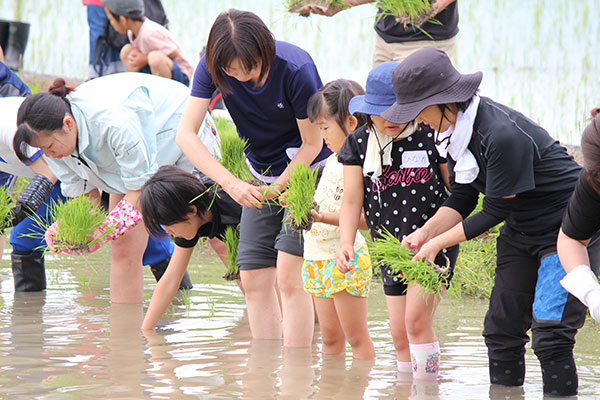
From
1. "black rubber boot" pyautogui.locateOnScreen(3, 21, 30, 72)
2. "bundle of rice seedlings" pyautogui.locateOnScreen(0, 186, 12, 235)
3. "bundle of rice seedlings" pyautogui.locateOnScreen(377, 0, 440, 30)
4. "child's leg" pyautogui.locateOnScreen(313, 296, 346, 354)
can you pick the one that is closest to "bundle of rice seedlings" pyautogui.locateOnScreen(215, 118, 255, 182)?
"child's leg" pyautogui.locateOnScreen(313, 296, 346, 354)

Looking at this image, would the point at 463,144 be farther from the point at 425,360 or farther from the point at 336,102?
the point at 425,360

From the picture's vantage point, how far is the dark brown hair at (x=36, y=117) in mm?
4484

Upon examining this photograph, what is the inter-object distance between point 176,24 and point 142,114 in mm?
6971

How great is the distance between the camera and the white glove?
262 cm

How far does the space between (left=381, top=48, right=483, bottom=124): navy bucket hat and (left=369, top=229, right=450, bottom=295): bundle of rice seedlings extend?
0.51 m

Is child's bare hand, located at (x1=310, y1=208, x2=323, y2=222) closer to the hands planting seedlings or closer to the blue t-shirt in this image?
the blue t-shirt

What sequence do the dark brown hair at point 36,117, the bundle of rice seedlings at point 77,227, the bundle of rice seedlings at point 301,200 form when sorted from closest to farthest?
1. the bundle of rice seedlings at point 301,200
2. the dark brown hair at point 36,117
3. the bundle of rice seedlings at point 77,227

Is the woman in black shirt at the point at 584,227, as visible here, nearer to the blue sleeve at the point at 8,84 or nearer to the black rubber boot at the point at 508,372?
the black rubber boot at the point at 508,372

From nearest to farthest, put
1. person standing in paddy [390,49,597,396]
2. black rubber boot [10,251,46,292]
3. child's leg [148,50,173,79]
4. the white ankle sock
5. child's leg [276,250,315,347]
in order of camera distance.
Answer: person standing in paddy [390,49,597,396] → the white ankle sock → child's leg [276,250,315,347] → black rubber boot [10,251,46,292] → child's leg [148,50,173,79]

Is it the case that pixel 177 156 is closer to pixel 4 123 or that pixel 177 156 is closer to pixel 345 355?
pixel 4 123

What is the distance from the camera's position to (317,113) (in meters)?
3.78

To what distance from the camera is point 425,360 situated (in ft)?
11.4

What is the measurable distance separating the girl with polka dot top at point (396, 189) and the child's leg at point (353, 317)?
0.22 meters

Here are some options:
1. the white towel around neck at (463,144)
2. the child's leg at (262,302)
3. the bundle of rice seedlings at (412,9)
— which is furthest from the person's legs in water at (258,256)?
the bundle of rice seedlings at (412,9)
